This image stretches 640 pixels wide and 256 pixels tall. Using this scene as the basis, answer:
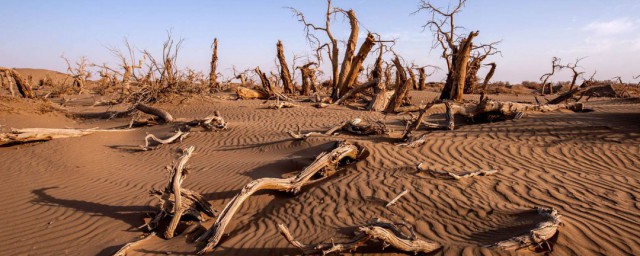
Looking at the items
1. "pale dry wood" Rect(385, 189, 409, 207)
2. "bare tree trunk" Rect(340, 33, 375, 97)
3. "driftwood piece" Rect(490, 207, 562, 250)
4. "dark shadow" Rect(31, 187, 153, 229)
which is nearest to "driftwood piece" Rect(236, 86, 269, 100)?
"bare tree trunk" Rect(340, 33, 375, 97)

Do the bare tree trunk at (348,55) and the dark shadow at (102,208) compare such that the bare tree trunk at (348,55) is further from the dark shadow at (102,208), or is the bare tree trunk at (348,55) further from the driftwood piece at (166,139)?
the dark shadow at (102,208)

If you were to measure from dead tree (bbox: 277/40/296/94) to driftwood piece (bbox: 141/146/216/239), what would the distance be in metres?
13.2

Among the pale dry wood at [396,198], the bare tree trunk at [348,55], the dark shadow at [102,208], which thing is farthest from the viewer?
the bare tree trunk at [348,55]

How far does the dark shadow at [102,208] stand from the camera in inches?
195

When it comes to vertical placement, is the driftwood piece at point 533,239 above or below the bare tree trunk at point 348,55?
below

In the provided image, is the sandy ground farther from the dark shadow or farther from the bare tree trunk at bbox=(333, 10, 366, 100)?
the bare tree trunk at bbox=(333, 10, 366, 100)

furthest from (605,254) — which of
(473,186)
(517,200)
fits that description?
(473,186)

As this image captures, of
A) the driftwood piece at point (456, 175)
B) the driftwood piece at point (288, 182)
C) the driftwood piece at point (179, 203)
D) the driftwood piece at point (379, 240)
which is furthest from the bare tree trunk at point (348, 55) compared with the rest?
the driftwood piece at point (379, 240)

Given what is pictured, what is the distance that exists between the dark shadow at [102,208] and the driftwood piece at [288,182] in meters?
1.35

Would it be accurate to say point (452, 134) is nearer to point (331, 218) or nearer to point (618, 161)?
point (618, 161)

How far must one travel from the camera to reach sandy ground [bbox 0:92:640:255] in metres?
3.88

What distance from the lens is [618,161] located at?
6.02m

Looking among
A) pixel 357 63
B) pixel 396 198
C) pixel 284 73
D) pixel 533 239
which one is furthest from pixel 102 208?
pixel 284 73

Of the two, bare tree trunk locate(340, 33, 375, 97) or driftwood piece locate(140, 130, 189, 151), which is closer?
driftwood piece locate(140, 130, 189, 151)
